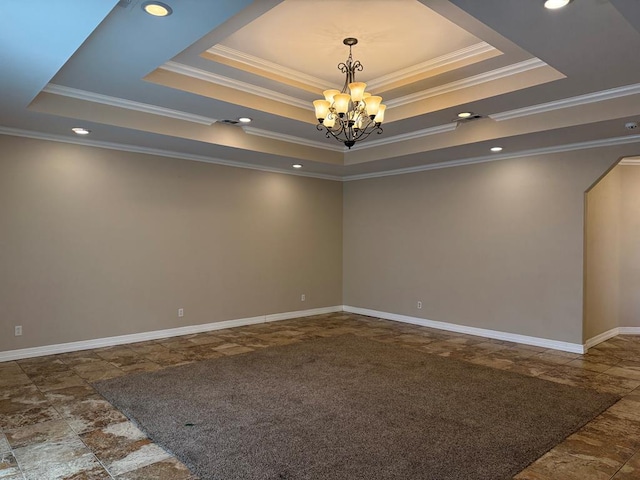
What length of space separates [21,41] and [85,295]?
3.50 m

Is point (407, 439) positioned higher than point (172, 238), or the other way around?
point (172, 238)

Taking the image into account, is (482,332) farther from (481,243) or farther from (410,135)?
(410,135)

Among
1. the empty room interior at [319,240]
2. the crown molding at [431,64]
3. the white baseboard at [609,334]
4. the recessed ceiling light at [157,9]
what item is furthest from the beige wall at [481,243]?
the recessed ceiling light at [157,9]

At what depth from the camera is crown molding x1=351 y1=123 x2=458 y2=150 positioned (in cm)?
549

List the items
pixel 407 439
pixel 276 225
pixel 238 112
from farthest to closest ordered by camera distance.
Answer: pixel 276 225
pixel 238 112
pixel 407 439

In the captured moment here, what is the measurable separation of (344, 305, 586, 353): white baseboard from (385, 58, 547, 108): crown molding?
3.56m

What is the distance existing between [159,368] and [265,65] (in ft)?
11.3

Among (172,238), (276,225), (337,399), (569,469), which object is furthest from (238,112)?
(569,469)

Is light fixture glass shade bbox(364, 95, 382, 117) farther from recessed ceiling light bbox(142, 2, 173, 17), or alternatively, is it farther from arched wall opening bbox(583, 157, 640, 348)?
arched wall opening bbox(583, 157, 640, 348)

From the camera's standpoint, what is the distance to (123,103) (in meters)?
4.56

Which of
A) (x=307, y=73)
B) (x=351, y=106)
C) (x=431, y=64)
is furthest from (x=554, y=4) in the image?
(x=307, y=73)

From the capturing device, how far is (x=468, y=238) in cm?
655

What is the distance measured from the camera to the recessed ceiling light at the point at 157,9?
2526mm

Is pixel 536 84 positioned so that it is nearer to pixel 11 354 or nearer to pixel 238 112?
pixel 238 112
